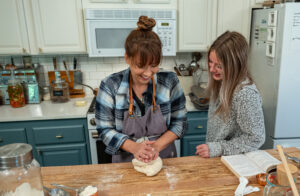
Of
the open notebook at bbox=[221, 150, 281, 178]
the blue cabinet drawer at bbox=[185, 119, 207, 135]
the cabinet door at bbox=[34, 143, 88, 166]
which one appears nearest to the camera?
the open notebook at bbox=[221, 150, 281, 178]

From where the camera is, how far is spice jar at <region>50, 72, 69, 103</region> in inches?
102

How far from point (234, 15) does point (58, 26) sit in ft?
5.68

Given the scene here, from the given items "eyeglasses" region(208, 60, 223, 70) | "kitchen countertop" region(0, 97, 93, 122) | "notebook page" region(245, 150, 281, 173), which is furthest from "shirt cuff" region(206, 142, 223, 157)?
"kitchen countertop" region(0, 97, 93, 122)

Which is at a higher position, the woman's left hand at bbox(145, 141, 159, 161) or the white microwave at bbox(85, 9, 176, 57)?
the white microwave at bbox(85, 9, 176, 57)

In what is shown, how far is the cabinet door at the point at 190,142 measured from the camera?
247 cm

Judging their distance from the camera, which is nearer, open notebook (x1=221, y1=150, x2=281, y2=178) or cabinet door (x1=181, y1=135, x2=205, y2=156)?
open notebook (x1=221, y1=150, x2=281, y2=178)

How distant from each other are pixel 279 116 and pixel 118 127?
1597 mm

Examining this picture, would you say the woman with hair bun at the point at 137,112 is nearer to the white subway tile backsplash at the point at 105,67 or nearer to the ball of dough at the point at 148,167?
the ball of dough at the point at 148,167

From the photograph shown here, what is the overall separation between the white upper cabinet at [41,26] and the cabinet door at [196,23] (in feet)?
3.24

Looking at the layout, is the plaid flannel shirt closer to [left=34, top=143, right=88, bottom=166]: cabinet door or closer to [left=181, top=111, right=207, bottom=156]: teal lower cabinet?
[left=181, top=111, right=207, bottom=156]: teal lower cabinet

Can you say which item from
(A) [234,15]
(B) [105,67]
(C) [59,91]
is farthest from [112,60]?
(A) [234,15]

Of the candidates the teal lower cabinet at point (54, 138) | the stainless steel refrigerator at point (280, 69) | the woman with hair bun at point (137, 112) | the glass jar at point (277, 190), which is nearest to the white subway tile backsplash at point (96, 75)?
the teal lower cabinet at point (54, 138)

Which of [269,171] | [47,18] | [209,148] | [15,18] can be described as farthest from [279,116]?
[15,18]

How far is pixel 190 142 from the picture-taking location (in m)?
2.48
